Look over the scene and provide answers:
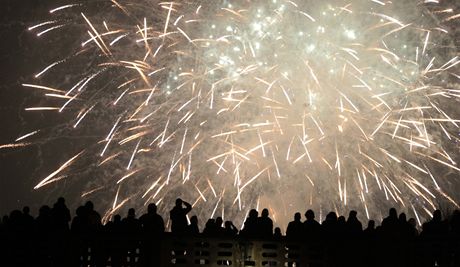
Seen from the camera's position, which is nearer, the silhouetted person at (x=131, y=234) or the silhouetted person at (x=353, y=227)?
the silhouetted person at (x=131, y=234)

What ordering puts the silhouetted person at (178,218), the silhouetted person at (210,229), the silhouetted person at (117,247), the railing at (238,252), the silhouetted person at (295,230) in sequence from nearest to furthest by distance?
the silhouetted person at (117,247) < the railing at (238,252) < the silhouetted person at (210,229) < the silhouetted person at (295,230) < the silhouetted person at (178,218)

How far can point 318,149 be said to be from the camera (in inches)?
1292

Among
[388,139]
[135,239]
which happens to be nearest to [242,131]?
[388,139]

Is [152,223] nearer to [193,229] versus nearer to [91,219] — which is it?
[193,229]

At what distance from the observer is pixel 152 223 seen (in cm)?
1655

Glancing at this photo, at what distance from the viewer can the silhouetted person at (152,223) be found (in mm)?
16281

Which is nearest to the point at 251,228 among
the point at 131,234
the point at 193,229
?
the point at 193,229

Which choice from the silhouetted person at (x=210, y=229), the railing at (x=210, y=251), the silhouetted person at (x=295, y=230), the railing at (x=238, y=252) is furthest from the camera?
Result: the silhouetted person at (x=295, y=230)

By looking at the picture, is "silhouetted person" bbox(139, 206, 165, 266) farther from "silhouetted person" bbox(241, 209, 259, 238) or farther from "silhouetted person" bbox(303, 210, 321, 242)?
"silhouetted person" bbox(303, 210, 321, 242)

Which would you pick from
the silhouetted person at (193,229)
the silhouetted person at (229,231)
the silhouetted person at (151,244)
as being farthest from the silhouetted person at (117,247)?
the silhouetted person at (229,231)

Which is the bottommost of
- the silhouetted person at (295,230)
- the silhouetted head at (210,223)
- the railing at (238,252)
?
the railing at (238,252)

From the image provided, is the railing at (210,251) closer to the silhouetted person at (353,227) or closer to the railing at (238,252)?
the railing at (238,252)

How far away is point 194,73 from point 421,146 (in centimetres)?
894

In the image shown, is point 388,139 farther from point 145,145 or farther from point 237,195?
point 145,145
